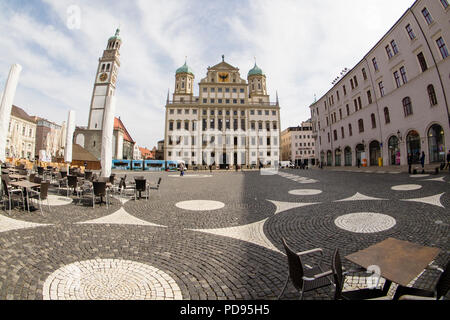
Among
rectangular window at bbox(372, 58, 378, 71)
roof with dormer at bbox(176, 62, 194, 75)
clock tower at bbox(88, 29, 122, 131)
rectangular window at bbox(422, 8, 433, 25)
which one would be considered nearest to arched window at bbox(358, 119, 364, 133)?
rectangular window at bbox(372, 58, 378, 71)

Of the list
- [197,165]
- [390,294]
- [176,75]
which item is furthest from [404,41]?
[176,75]

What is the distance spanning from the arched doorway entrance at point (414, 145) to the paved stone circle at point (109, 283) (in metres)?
26.0

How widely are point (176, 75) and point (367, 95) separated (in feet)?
182

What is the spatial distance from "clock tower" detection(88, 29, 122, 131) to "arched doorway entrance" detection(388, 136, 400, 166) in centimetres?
6401

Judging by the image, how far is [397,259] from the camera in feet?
7.39

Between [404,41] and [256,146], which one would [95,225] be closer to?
[404,41]

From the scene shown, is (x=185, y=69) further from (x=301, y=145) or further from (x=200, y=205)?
(x=200, y=205)

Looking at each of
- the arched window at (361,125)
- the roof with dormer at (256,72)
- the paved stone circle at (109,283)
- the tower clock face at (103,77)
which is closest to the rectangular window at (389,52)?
the arched window at (361,125)

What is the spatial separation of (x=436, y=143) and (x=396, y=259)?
76.1 feet

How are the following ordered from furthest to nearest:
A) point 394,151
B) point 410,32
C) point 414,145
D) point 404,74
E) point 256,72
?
1. point 256,72
2. point 394,151
3. point 404,74
4. point 410,32
5. point 414,145

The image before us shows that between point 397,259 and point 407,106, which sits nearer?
point 397,259

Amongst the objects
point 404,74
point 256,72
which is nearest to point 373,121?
point 404,74

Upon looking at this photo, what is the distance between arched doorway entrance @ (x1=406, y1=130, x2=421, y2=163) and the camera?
20109 millimetres
